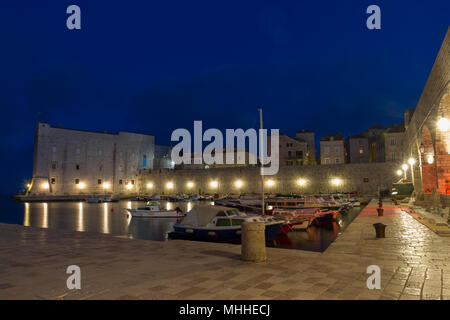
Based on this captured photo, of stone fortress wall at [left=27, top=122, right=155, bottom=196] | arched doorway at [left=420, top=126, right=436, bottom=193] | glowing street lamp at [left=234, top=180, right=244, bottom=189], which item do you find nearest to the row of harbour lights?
glowing street lamp at [left=234, top=180, right=244, bottom=189]

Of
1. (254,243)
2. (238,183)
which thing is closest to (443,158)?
(254,243)

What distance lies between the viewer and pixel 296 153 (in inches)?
2518

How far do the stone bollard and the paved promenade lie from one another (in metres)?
0.32

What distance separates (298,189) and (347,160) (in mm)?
34133

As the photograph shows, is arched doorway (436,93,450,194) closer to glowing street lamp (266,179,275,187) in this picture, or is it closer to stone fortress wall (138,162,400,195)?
stone fortress wall (138,162,400,195)

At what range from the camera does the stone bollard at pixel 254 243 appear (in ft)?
26.8

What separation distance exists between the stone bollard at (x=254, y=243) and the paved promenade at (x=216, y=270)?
0.32m

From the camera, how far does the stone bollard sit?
26.8 ft

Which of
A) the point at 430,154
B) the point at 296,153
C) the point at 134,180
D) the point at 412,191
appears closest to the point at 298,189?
the point at 296,153

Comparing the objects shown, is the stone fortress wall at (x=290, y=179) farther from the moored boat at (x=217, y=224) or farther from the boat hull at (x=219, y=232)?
the boat hull at (x=219, y=232)

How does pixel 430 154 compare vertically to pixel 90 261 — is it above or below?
above

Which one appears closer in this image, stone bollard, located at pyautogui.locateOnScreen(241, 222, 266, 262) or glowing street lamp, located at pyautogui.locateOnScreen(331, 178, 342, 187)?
stone bollard, located at pyautogui.locateOnScreen(241, 222, 266, 262)

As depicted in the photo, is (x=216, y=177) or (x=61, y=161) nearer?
(x=216, y=177)
